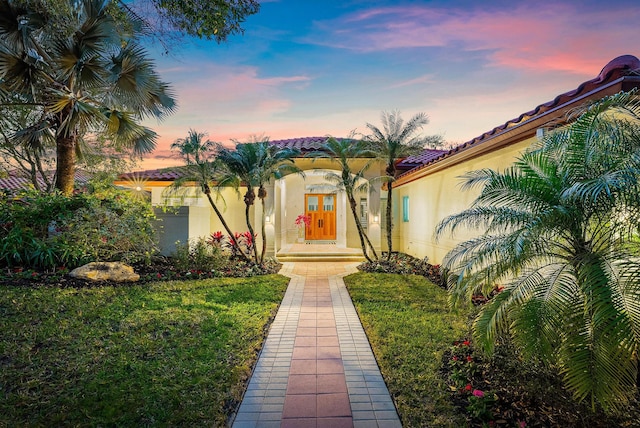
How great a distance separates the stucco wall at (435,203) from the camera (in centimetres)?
796

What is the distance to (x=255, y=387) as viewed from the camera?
414 centimetres

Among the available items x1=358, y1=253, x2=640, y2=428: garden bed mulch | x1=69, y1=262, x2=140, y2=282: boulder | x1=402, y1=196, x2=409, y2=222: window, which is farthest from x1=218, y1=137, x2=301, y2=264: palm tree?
x1=358, y1=253, x2=640, y2=428: garden bed mulch

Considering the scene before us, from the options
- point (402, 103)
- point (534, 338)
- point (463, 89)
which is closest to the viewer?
point (534, 338)

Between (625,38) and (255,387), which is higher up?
(625,38)

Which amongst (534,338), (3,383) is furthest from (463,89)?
(3,383)

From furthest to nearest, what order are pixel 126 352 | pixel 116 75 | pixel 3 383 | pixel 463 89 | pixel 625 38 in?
1. pixel 463 89
2. pixel 116 75
3. pixel 625 38
4. pixel 126 352
5. pixel 3 383

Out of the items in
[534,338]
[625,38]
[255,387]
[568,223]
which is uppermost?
[625,38]

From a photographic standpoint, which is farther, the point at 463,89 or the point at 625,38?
the point at 463,89

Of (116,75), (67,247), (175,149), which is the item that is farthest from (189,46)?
(67,247)

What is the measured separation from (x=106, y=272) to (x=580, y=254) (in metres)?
9.99

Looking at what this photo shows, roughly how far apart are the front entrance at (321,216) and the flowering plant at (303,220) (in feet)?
0.88

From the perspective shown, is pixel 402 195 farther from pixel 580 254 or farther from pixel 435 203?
pixel 580 254

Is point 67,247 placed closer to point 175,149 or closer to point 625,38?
point 175,149

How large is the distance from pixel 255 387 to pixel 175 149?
903 cm
